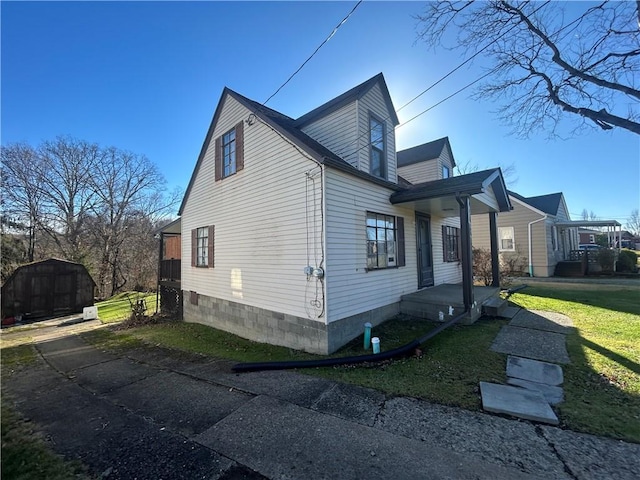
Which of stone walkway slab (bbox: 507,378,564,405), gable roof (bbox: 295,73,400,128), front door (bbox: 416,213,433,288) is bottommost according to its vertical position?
stone walkway slab (bbox: 507,378,564,405)

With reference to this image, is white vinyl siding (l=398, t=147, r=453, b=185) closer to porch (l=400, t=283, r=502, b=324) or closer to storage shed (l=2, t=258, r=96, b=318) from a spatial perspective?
porch (l=400, t=283, r=502, b=324)

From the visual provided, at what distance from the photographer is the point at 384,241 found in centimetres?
772

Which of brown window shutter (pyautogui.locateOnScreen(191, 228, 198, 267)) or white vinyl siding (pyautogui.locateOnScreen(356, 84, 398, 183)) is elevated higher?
white vinyl siding (pyautogui.locateOnScreen(356, 84, 398, 183))

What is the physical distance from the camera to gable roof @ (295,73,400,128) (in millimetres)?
7727

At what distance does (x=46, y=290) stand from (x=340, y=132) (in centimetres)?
1888

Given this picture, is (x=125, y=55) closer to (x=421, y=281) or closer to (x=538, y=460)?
(x=421, y=281)

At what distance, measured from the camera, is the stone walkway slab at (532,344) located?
5176 millimetres

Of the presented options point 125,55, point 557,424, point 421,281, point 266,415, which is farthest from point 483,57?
point 125,55

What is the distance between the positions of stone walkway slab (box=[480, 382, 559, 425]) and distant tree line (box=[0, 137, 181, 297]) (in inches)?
1042

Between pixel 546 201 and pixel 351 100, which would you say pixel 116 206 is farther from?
pixel 546 201

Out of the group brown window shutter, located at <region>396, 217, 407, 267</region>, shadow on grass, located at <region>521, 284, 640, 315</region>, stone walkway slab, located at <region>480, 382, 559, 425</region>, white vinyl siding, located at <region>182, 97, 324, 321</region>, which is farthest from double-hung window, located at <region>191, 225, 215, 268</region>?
shadow on grass, located at <region>521, 284, 640, 315</region>

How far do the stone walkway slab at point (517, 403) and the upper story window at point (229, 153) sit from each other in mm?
8394

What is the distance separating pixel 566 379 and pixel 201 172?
1155 cm

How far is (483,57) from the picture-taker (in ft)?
24.1
